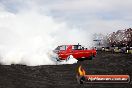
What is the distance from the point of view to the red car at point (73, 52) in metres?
30.0

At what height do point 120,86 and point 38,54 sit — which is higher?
point 38,54

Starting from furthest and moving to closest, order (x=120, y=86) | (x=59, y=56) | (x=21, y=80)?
(x=59, y=56) → (x=21, y=80) → (x=120, y=86)

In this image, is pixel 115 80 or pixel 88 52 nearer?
pixel 115 80

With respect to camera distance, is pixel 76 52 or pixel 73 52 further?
pixel 76 52

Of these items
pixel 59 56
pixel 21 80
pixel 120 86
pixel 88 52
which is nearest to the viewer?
pixel 120 86

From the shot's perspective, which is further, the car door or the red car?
the car door

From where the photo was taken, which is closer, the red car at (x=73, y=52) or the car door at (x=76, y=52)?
the red car at (x=73, y=52)

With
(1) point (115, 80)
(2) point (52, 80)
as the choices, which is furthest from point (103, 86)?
(2) point (52, 80)

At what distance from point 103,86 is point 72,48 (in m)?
17.1

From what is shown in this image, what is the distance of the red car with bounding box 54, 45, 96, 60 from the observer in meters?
30.0

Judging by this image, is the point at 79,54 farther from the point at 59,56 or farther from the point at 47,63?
the point at 47,63

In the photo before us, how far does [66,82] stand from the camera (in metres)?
15.9

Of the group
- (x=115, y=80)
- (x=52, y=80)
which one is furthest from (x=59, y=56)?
(x=115, y=80)

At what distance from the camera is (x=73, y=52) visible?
3111cm
